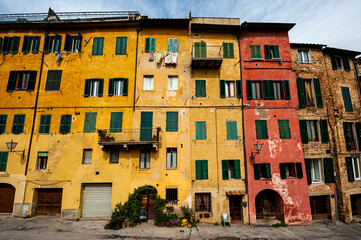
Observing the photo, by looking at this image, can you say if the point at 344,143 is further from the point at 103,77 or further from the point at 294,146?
the point at 103,77

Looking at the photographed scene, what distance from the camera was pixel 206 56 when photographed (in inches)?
685

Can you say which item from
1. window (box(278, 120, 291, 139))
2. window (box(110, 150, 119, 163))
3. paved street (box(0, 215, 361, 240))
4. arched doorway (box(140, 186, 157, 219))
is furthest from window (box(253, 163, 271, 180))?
window (box(110, 150, 119, 163))

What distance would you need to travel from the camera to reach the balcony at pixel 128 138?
15.1 metres

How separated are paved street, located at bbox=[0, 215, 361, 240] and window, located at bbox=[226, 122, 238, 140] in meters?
7.35

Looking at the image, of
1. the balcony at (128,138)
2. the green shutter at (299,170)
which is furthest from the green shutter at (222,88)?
the green shutter at (299,170)

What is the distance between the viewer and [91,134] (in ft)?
53.1

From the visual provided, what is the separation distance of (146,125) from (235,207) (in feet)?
35.2

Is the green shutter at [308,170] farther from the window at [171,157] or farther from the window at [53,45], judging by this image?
the window at [53,45]

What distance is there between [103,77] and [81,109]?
11.9 ft

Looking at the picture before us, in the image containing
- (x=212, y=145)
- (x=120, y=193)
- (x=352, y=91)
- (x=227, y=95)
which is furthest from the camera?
(x=352, y=91)

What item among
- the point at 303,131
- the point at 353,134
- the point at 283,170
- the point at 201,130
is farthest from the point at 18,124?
the point at 353,134

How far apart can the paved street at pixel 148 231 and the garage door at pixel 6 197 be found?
2.46 feet

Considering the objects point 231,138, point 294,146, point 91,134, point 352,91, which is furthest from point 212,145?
point 352,91

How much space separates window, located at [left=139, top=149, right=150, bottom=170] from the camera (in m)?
15.8
